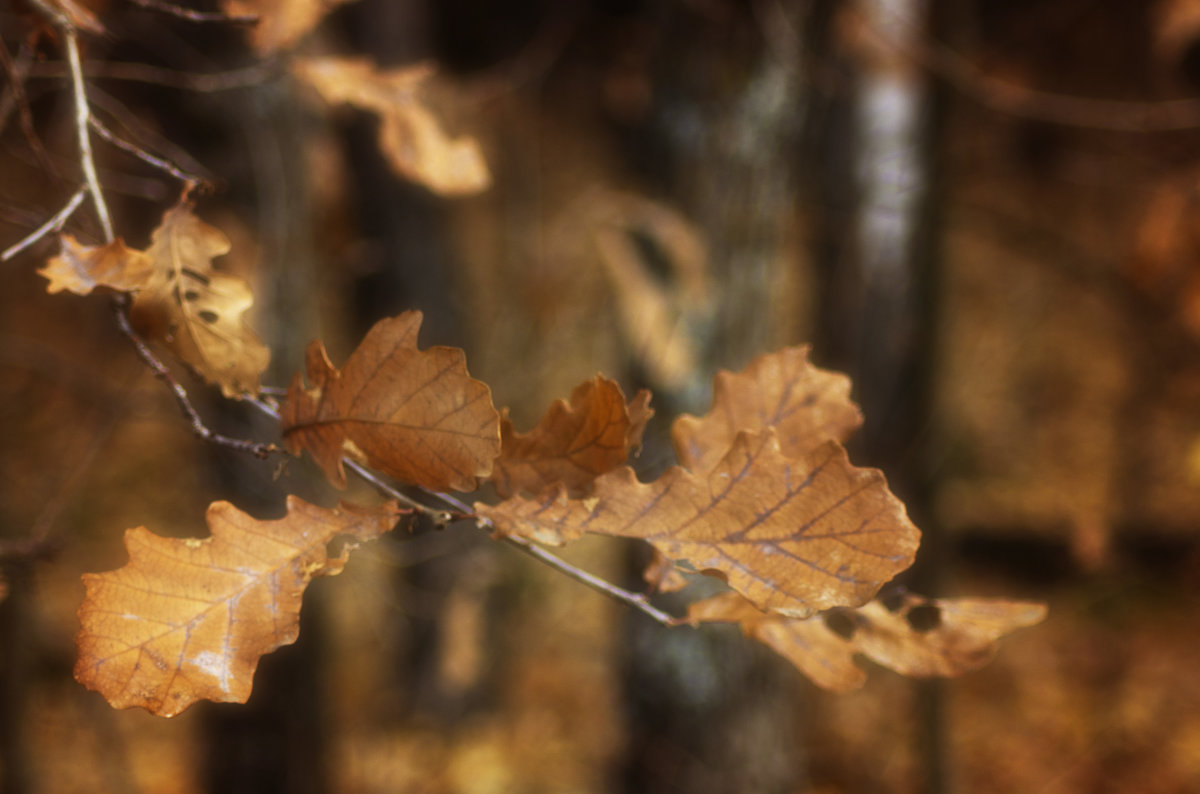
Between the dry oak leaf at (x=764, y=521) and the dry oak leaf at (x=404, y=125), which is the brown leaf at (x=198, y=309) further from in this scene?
the dry oak leaf at (x=404, y=125)

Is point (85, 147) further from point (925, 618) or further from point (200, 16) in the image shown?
point (925, 618)

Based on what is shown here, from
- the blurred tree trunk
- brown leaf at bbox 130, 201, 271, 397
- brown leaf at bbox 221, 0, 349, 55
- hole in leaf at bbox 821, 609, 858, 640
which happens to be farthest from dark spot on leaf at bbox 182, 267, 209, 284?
the blurred tree trunk

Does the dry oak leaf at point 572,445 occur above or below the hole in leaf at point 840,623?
above

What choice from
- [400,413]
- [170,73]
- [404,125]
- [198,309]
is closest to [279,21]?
[404,125]

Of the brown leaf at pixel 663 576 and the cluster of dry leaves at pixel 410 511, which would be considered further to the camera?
the brown leaf at pixel 663 576

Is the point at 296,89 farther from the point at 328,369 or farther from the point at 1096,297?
the point at 1096,297

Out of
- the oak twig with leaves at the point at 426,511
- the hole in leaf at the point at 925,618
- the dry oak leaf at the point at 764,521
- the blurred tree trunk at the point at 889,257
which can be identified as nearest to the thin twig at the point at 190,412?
the oak twig with leaves at the point at 426,511
